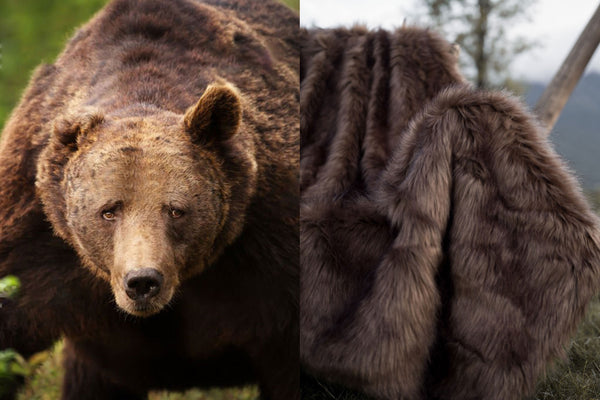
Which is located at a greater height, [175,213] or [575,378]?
[175,213]

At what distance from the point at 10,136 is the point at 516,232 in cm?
123

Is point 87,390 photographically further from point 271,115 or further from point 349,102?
point 349,102

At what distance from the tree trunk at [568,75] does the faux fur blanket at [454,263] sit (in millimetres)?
286

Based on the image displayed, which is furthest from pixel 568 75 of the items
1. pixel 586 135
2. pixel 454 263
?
pixel 454 263

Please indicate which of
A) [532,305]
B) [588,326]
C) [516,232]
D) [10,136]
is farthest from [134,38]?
[588,326]

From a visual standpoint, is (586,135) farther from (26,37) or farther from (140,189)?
(26,37)

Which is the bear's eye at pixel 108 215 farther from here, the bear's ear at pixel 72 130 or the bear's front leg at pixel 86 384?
the bear's front leg at pixel 86 384

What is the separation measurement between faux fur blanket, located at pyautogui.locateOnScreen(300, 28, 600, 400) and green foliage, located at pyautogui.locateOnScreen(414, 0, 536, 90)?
1.88 ft

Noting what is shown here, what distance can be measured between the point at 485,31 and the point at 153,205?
1.64 m

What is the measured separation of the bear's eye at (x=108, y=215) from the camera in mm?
1092

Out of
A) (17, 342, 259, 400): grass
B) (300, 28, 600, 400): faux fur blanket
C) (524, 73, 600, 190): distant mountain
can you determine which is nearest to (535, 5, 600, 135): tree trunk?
(524, 73, 600, 190): distant mountain

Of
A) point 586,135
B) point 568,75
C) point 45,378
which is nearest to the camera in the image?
point 45,378

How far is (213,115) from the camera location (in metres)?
1.17

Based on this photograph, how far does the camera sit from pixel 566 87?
216 cm
